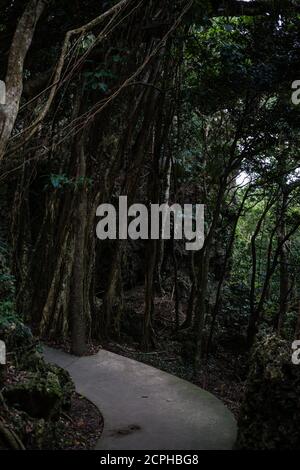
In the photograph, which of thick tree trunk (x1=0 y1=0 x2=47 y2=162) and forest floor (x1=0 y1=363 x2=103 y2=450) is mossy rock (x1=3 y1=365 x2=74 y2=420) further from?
thick tree trunk (x1=0 y1=0 x2=47 y2=162)

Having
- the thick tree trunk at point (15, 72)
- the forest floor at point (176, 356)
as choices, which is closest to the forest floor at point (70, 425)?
the thick tree trunk at point (15, 72)

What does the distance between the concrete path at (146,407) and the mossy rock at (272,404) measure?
46 centimetres

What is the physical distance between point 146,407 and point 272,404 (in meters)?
1.70

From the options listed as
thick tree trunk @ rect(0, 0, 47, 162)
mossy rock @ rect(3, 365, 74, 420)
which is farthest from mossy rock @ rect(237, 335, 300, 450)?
thick tree trunk @ rect(0, 0, 47, 162)

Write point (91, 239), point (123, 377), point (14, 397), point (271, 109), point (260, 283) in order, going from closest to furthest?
1. point (14, 397)
2. point (123, 377)
3. point (91, 239)
4. point (271, 109)
5. point (260, 283)

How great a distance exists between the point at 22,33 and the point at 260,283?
9531 mm

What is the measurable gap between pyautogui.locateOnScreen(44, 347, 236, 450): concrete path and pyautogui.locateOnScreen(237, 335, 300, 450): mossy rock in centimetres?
46

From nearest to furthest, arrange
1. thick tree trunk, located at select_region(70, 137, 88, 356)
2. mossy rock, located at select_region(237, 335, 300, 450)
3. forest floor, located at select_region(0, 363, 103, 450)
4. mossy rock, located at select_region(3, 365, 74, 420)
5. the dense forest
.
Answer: mossy rock, located at select_region(237, 335, 300, 450), forest floor, located at select_region(0, 363, 103, 450), mossy rock, located at select_region(3, 365, 74, 420), the dense forest, thick tree trunk, located at select_region(70, 137, 88, 356)

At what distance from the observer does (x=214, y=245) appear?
36.2 feet

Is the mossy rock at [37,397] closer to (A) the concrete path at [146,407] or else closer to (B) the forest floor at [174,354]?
(A) the concrete path at [146,407]

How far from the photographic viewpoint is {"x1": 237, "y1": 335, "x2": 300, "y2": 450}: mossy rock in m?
3.32

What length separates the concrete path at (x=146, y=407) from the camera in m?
3.93

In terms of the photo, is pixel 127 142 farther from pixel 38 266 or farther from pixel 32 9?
pixel 32 9
